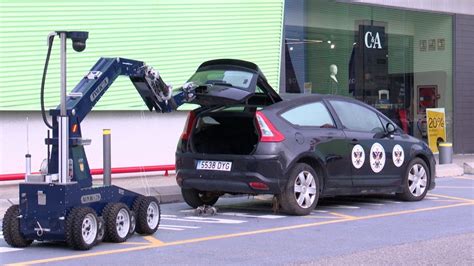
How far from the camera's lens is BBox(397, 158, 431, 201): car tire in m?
10.7

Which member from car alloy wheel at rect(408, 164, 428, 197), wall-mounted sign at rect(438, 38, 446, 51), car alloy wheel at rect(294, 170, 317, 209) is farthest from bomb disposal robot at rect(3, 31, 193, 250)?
wall-mounted sign at rect(438, 38, 446, 51)

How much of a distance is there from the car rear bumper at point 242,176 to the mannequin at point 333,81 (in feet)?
28.8

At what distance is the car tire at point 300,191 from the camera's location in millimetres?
8992

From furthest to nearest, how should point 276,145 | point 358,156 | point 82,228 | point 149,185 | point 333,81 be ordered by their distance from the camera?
point 333,81 → point 149,185 → point 358,156 → point 276,145 → point 82,228

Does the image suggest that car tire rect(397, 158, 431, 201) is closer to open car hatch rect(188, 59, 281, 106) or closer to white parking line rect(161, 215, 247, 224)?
open car hatch rect(188, 59, 281, 106)

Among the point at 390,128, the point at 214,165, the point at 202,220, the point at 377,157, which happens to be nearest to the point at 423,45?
the point at 390,128

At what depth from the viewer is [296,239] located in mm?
7660

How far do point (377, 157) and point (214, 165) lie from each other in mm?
2510

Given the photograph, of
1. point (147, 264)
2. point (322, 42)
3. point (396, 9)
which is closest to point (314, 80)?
point (322, 42)

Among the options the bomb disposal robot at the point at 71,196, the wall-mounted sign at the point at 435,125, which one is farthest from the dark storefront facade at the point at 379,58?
the bomb disposal robot at the point at 71,196

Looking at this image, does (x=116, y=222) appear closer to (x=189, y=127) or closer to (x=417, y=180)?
(x=189, y=127)

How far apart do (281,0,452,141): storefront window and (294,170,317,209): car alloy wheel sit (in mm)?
6990

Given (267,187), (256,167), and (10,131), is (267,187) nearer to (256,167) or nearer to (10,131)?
(256,167)

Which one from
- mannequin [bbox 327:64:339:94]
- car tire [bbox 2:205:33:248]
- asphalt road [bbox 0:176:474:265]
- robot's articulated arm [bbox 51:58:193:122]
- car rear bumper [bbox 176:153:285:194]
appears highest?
mannequin [bbox 327:64:339:94]
